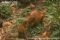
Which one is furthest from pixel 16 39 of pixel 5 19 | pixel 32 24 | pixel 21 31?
pixel 5 19

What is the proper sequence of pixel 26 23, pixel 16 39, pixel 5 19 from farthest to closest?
pixel 5 19 < pixel 26 23 < pixel 16 39

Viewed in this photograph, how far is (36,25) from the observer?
6516 millimetres

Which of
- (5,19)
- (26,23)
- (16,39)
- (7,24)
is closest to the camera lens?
(16,39)

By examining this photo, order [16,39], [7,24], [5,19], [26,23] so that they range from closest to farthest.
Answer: [16,39]
[26,23]
[7,24]
[5,19]

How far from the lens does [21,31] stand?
618cm

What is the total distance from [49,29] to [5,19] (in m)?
1.94

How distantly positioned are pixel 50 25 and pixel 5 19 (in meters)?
1.89

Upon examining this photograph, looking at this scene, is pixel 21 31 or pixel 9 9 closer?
pixel 21 31

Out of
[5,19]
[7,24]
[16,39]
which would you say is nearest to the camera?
[16,39]

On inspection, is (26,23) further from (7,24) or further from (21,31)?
(7,24)

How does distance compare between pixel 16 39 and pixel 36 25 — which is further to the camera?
pixel 36 25

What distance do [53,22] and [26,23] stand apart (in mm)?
723

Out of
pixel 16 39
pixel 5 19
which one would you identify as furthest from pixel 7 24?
pixel 16 39

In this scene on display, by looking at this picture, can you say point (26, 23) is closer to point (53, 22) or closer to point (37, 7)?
point (53, 22)
